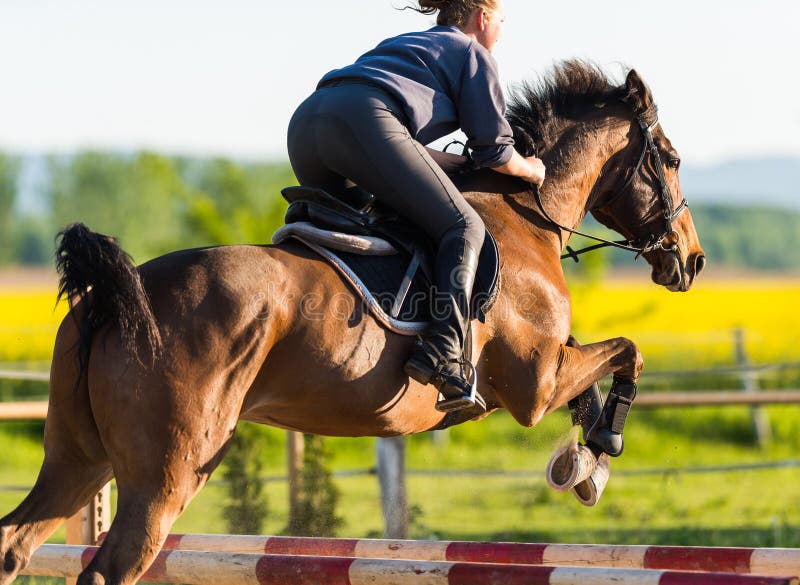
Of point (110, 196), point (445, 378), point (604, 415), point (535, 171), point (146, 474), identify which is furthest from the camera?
point (110, 196)

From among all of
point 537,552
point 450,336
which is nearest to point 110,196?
point 537,552

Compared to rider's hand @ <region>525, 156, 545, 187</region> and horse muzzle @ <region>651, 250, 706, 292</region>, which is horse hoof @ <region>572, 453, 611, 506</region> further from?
rider's hand @ <region>525, 156, 545, 187</region>

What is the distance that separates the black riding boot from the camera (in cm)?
422

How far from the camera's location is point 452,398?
14.1ft

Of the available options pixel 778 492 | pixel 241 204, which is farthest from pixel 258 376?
pixel 241 204

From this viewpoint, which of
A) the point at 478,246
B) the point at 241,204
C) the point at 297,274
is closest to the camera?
the point at 297,274

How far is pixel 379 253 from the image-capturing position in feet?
14.3

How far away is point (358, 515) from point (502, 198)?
6947 millimetres

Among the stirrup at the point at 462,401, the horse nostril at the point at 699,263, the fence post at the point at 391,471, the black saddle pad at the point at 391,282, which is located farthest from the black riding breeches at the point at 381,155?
the fence post at the point at 391,471

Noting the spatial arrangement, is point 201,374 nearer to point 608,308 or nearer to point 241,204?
point 241,204

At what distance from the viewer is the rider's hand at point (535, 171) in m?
5.03

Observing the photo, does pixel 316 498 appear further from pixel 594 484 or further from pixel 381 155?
pixel 381 155

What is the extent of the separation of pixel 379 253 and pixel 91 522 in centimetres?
233

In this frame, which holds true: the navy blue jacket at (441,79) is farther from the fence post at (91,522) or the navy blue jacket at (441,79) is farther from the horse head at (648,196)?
the fence post at (91,522)
